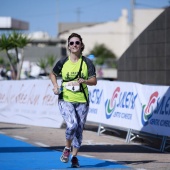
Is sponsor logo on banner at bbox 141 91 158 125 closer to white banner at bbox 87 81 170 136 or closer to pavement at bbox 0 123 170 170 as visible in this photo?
white banner at bbox 87 81 170 136

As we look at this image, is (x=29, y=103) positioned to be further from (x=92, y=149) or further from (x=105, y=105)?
(x=92, y=149)

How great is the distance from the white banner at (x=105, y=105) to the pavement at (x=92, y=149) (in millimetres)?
459

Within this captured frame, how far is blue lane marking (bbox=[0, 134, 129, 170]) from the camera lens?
10.6m

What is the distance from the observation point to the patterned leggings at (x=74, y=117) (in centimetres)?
1027

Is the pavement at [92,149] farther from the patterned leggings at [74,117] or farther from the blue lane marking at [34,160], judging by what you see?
the patterned leggings at [74,117]

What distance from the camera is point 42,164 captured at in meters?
10.9

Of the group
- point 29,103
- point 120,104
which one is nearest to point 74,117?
point 120,104

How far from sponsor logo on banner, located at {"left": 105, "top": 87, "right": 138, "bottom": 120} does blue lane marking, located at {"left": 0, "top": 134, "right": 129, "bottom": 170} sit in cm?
267

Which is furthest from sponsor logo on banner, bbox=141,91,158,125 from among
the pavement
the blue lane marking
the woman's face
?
the woman's face

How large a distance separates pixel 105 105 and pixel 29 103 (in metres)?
4.61

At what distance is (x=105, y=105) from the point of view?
54.9ft

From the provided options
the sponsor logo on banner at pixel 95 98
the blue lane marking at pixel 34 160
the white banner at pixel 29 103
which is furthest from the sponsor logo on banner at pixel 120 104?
the white banner at pixel 29 103

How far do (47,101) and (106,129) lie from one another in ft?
10.4

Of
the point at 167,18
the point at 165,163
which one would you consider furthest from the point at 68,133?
the point at 167,18
